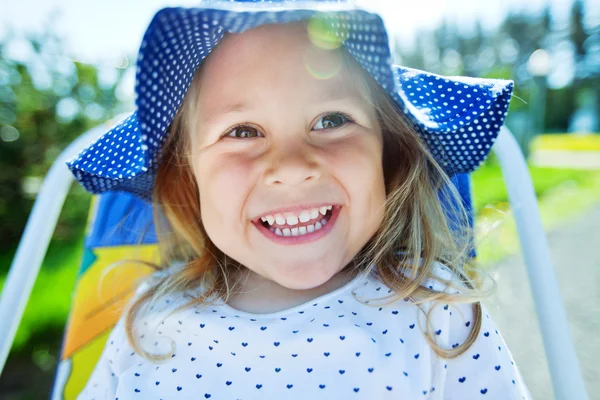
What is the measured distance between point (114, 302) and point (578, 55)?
1066 inches

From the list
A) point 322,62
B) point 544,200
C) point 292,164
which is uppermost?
point 322,62

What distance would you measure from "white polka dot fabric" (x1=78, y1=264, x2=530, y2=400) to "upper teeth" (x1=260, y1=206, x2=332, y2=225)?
176 millimetres

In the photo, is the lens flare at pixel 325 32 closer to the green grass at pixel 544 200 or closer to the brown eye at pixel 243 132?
the brown eye at pixel 243 132

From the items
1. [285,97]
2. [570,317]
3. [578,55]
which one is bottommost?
[578,55]

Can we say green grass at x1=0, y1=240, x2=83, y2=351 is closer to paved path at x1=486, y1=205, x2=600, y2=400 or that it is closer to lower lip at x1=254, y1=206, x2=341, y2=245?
lower lip at x1=254, y1=206, x2=341, y2=245

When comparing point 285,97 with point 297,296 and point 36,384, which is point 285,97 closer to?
point 297,296

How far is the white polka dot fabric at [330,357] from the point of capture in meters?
0.92

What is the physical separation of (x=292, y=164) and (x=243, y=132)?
140 mm

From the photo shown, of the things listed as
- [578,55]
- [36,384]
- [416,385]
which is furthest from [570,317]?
[578,55]

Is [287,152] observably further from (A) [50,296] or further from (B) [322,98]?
(A) [50,296]

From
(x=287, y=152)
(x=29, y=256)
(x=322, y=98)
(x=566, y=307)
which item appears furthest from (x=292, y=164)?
(x=566, y=307)

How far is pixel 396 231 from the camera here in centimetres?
109

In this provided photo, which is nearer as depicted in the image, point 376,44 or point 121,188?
point 376,44

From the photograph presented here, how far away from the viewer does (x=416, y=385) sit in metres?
0.91
